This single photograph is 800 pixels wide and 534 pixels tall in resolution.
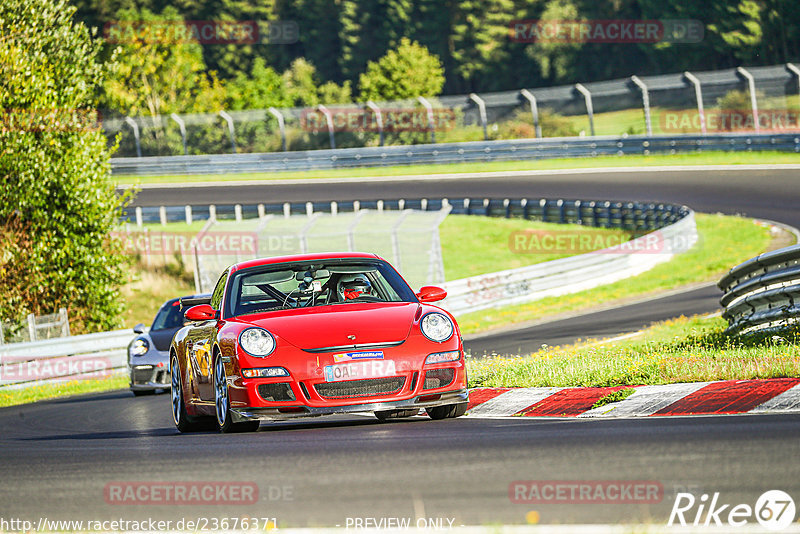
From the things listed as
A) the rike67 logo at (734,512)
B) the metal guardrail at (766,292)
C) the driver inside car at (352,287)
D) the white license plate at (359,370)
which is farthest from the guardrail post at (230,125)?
the rike67 logo at (734,512)

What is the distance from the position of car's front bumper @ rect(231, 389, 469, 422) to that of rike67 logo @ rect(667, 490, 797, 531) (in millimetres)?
3573

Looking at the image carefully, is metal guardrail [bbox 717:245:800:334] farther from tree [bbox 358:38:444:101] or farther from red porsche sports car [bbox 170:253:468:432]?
tree [bbox 358:38:444:101]

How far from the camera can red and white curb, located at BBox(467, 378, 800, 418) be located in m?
7.76

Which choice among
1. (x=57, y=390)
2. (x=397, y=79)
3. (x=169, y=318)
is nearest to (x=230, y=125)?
(x=397, y=79)

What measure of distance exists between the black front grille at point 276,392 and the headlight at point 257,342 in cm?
22

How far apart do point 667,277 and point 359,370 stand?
1773 centimetres

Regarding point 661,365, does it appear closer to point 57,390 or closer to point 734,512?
point 734,512

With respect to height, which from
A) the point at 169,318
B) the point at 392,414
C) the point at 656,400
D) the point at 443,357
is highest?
the point at 443,357

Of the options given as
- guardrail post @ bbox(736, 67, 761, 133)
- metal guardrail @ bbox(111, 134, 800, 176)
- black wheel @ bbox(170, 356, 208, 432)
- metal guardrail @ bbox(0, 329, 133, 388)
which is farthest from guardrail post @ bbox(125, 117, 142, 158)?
black wheel @ bbox(170, 356, 208, 432)

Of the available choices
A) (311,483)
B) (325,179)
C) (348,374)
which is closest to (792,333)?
(348,374)

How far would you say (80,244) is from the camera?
25.7 metres

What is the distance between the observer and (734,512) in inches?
182

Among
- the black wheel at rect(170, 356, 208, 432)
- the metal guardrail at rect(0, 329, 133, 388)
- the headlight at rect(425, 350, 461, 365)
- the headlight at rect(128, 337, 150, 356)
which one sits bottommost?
the metal guardrail at rect(0, 329, 133, 388)

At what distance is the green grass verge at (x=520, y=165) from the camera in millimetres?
38625
